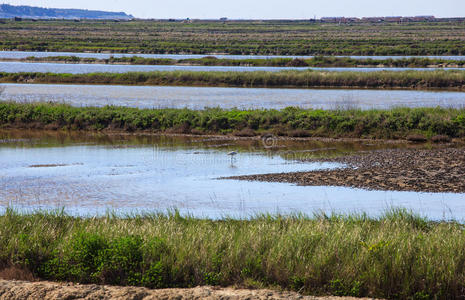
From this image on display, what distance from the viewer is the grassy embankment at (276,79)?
57625 mm

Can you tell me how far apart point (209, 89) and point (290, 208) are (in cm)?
4022

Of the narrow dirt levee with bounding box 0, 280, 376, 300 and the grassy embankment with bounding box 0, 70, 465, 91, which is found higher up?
the narrow dirt levee with bounding box 0, 280, 376, 300

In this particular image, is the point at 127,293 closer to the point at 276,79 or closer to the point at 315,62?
the point at 276,79

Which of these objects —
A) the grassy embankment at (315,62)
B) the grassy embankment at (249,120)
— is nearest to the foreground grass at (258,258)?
the grassy embankment at (249,120)

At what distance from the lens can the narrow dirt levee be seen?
417 inches

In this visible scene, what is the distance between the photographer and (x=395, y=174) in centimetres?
2269

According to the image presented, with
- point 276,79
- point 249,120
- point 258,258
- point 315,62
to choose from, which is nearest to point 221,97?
point 276,79

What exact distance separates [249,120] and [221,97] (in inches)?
587

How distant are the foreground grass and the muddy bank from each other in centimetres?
861

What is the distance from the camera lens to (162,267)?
11.4m

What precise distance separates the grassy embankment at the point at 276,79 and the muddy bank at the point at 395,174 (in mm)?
32062

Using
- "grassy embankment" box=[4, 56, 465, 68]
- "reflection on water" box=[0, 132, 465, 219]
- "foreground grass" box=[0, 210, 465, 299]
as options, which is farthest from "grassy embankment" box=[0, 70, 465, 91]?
"foreground grass" box=[0, 210, 465, 299]

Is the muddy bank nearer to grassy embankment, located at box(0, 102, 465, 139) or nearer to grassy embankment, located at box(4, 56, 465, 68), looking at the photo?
grassy embankment, located at box(0, 102, 465, 139)

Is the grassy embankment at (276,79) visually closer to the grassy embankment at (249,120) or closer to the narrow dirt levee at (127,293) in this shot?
the grassy embankment at (249,120)
